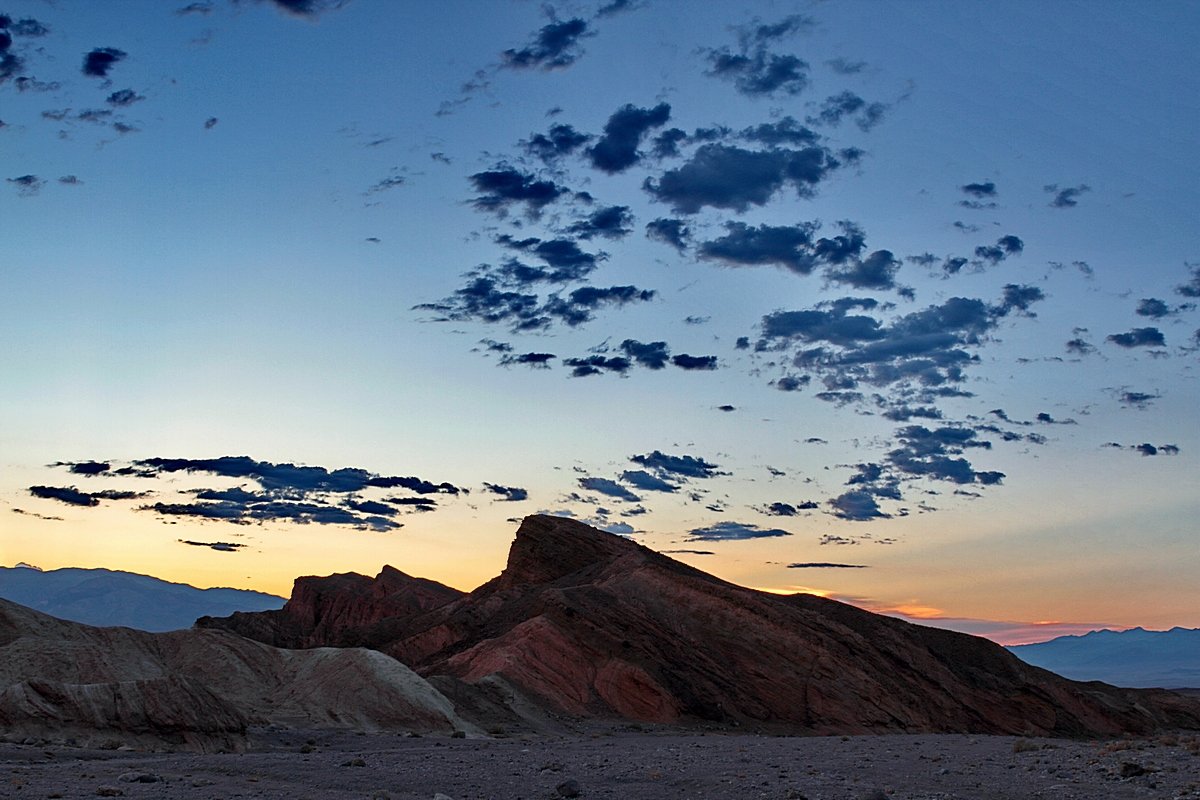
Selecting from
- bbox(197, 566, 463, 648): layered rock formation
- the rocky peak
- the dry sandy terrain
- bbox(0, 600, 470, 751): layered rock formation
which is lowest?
the dry sandy terrain

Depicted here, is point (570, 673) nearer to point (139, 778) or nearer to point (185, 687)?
point (185, 687)

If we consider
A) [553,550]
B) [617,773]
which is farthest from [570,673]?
[617,773]

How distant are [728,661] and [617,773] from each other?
4912cm

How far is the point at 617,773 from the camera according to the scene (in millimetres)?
28719

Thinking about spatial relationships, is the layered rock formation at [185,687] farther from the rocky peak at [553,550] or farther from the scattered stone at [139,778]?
the rocky peak at [553,550]

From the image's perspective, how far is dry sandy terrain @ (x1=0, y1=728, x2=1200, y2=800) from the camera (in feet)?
79.0

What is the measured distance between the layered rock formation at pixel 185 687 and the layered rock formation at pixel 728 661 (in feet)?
23.2

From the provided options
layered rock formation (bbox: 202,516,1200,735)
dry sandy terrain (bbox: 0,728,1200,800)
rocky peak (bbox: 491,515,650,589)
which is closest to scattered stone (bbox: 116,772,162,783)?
dry sandy terrain (bbox: 0,728,1200,800)

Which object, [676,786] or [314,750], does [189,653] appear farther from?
[676,786]

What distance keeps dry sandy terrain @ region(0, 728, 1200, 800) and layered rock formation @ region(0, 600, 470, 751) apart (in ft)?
8.54

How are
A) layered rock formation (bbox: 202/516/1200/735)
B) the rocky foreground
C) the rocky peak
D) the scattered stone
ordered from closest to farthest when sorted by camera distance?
the scattered stone < the rocky foreground < layered rock formation (bbox: 202/516/1200/735) < the rocky peak

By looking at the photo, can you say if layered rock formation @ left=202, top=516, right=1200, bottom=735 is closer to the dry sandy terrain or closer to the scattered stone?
the dry sandy terrain

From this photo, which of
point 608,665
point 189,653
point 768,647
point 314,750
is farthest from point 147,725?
point 768,647

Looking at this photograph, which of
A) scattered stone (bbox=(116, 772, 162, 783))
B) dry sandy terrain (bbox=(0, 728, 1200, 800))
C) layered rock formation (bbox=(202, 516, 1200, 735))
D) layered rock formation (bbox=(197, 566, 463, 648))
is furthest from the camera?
layered rock formation (bbox=(197, 566, 463, 648))
